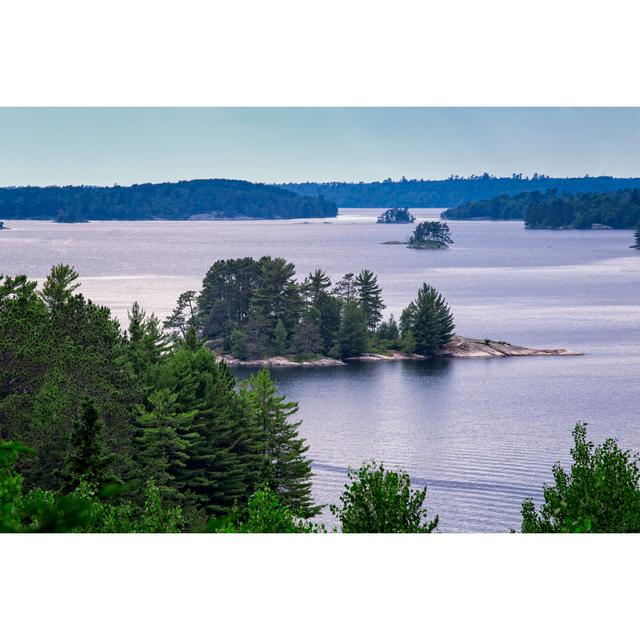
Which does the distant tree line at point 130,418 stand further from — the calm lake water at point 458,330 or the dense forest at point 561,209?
the dense forest at point 561,209

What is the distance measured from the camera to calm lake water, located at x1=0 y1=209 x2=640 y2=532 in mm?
18062

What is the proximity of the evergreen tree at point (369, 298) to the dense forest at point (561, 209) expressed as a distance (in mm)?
3128

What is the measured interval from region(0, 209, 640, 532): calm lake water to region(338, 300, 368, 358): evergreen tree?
4.28 feet

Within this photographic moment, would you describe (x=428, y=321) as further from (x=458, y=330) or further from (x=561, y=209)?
(x=561, y=209)

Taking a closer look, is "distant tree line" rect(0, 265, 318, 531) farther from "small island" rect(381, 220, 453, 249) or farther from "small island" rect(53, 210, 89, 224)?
"small island" rect(381, 220, 453, 249)

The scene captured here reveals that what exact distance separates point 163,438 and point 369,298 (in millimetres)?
16359

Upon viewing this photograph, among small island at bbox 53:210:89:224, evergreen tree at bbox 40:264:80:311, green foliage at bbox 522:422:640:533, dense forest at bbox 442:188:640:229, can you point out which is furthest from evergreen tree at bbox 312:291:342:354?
green foliage at bbox 522:422:640:533

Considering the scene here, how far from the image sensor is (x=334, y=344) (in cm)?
2914

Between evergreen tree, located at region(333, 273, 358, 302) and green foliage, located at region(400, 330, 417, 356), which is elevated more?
evergreen tree, located at region(333, 273, 358, 302)

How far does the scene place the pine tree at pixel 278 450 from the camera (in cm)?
1447

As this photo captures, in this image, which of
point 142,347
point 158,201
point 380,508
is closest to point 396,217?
point 158,201

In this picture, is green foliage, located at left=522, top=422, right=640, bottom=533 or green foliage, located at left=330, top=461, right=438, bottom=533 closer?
green foliage, located at left=330, top=461, right=438, bottom=533

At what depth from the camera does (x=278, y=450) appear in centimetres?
1560

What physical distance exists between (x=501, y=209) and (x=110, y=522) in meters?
22.6
